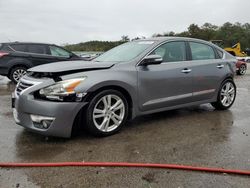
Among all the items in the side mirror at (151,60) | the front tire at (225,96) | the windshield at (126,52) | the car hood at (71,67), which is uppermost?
the windshield at (126,52)

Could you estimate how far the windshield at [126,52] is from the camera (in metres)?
5.56

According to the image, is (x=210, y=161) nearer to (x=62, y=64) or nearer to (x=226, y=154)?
(x=226, y=154)

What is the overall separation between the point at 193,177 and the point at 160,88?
7.33ft

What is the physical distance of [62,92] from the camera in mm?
4508

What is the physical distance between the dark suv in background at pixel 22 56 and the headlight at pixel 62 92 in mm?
7072

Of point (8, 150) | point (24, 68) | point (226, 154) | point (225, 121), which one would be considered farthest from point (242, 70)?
point (8, 150)

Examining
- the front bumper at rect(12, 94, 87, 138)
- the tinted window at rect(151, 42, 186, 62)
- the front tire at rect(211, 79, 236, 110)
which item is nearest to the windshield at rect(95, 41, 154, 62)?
the tinted window at rect(151, 42, 186, 62)

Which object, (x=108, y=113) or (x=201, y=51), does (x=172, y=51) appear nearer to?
(x=201, y=51)

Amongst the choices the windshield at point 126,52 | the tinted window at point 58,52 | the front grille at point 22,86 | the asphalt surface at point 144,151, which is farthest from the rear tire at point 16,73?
the front grille at point 22,86

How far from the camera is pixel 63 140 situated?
4.75 m

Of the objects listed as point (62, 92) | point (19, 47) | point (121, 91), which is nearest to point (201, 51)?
point (121, 91)

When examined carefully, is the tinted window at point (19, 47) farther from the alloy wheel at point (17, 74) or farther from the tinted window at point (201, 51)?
the tinted window at point (201, 51)

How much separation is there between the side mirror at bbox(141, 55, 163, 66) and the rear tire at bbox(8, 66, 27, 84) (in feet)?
24.1

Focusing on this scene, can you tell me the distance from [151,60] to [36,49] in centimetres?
779
